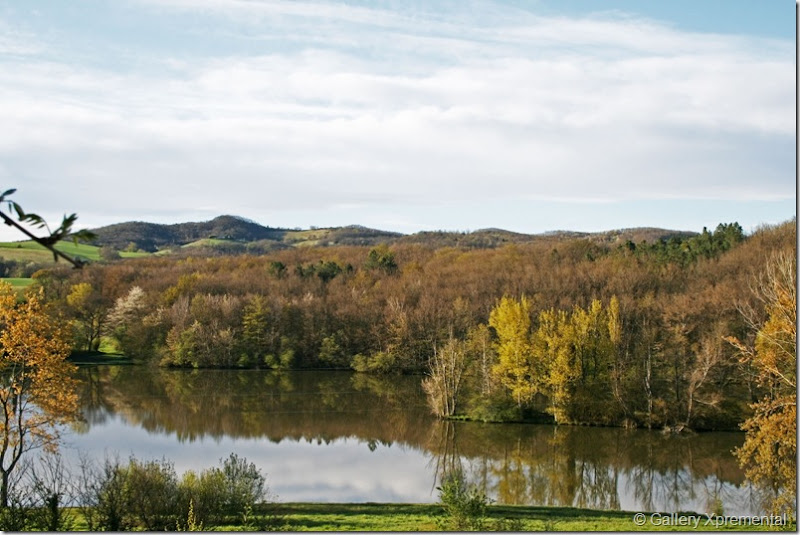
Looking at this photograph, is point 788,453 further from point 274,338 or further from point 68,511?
point 274,338

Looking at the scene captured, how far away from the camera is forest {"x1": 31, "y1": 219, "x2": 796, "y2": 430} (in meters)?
29.1

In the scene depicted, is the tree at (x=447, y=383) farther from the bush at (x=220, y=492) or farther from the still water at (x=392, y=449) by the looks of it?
the bush at (x=220, y=492)

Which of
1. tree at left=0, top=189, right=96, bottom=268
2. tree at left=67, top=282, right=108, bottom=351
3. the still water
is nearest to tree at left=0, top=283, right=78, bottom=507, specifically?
the still water

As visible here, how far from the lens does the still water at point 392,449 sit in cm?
1994

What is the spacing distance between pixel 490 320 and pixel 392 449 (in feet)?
33.0

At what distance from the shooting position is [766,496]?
1712 cm

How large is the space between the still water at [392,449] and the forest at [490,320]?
1773 mm

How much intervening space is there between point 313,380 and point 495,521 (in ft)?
91.0

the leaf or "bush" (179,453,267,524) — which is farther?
"bush" (179,453,267,524)

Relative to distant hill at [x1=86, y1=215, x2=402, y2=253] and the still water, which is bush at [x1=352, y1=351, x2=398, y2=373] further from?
distant hill at [x1=86, y1=215, x2=402, y2=253]

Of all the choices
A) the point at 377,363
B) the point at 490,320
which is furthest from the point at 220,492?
the point at 377,363

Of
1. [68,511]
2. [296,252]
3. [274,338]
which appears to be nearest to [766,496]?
[68,511]

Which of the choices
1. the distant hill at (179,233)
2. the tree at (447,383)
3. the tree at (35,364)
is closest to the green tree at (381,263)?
the distant hill at (179,233)

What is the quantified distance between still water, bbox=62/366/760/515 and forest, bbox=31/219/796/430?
69.8 inches
